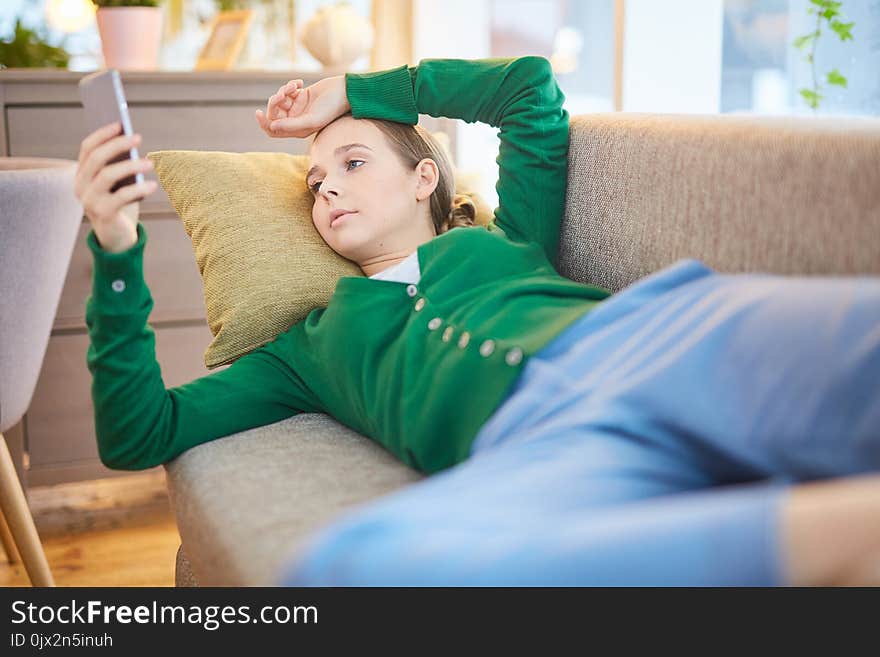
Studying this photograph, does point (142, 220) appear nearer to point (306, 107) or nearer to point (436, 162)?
point (306, 107)

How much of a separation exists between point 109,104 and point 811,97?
5.13 feet

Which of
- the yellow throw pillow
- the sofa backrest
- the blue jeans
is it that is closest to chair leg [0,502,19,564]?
the yellow throw pillow

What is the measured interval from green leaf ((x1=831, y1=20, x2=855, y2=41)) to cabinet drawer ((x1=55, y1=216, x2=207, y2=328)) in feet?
5.44

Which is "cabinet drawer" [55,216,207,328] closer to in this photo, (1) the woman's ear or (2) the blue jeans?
(1) the woman's ear

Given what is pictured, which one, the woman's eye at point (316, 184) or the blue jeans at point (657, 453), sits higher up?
the woman's eye at point (316, 184)

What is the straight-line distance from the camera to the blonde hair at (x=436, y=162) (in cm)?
162

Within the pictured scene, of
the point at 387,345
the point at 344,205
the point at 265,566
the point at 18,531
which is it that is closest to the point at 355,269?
the point at 344,205

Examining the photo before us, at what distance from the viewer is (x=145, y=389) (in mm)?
1363

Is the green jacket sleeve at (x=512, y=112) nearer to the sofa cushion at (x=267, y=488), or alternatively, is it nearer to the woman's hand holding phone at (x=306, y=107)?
the woman's hand holding phone at (x=306, y=107)

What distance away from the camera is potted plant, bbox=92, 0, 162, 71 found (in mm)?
2795

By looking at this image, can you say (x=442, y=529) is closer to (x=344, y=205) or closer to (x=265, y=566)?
(x=265, y=566)

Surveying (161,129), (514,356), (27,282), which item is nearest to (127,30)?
(161,129)

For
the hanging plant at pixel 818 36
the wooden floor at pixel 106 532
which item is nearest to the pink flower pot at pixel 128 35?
the wooden floor at pixel 106 532

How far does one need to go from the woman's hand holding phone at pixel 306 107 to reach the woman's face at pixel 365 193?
0.06 ft
